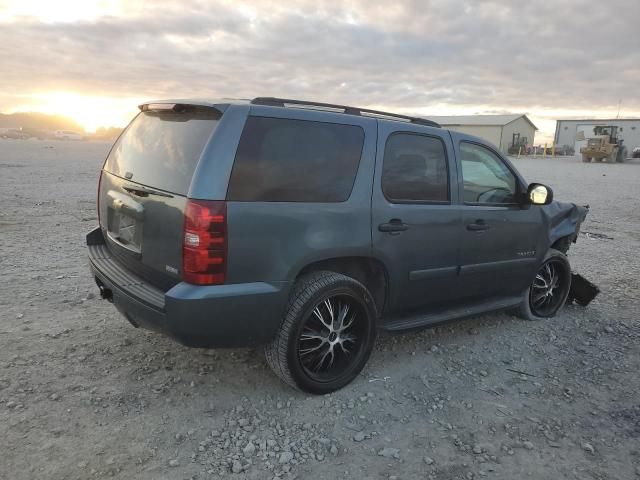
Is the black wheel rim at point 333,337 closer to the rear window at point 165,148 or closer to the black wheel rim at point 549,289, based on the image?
the rear window at point 165,148

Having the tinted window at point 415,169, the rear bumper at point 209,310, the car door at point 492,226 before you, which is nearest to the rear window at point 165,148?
the rear bumper at point 209,310

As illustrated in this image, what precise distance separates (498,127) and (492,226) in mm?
61680

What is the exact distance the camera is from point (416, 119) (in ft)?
13.1

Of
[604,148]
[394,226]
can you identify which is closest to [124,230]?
[394,226]

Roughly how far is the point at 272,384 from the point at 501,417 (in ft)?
5.02

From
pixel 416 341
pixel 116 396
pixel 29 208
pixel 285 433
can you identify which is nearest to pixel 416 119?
pixel 416 341

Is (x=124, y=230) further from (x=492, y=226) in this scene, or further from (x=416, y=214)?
(x=492, y=226)

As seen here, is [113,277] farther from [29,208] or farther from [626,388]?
[29,208]

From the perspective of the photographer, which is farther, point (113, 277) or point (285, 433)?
point (113, 277)

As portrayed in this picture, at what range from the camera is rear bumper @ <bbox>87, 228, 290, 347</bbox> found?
2783mm

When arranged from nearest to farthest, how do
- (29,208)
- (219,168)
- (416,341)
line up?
(219,168) → (416,341) → (29,208)

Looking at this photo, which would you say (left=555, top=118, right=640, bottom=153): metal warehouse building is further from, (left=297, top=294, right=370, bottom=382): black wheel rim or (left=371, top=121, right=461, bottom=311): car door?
(left=297, top=294, right=370, bottom=382): black wheel rim

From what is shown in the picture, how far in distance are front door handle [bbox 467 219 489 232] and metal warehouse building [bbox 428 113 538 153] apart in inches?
2209

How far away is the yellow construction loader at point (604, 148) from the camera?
39.0 meters
